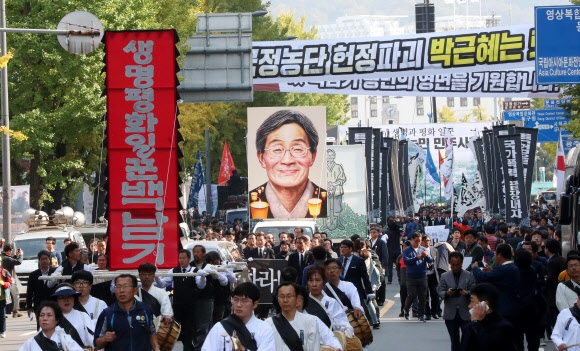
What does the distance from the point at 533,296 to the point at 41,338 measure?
743 cm

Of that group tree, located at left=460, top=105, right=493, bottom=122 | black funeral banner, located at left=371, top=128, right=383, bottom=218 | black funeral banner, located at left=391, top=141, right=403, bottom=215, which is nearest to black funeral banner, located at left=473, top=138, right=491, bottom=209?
black funeral banner, located at left=371, top=128, right=383, bottom=218

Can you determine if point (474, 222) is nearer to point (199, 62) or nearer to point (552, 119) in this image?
point (199, 62)

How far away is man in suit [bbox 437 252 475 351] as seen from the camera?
637 inches

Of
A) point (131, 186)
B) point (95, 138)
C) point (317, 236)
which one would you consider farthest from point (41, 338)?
point (95, 138)

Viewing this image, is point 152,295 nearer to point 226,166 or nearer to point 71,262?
point 71,262

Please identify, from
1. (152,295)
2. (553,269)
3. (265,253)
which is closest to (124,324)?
(152,295)

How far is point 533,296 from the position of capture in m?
15.2

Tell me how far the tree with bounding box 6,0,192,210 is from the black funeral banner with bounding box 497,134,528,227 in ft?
37.2

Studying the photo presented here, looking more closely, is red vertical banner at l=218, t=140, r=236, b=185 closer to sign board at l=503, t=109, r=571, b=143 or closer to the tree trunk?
the tree trunk

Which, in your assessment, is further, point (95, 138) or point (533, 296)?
point (95, 138)

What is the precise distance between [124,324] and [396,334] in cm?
1044

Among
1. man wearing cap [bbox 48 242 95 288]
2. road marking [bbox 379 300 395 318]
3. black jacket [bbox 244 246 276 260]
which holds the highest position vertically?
man wearing cap [bbox 48 242 95 288]

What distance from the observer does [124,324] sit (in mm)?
10844

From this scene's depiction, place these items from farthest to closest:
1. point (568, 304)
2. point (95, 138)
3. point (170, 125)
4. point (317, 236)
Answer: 1. point (95, 138)
2. point (317, 236)
3. point (170, 125)
4. point (568, 304)
